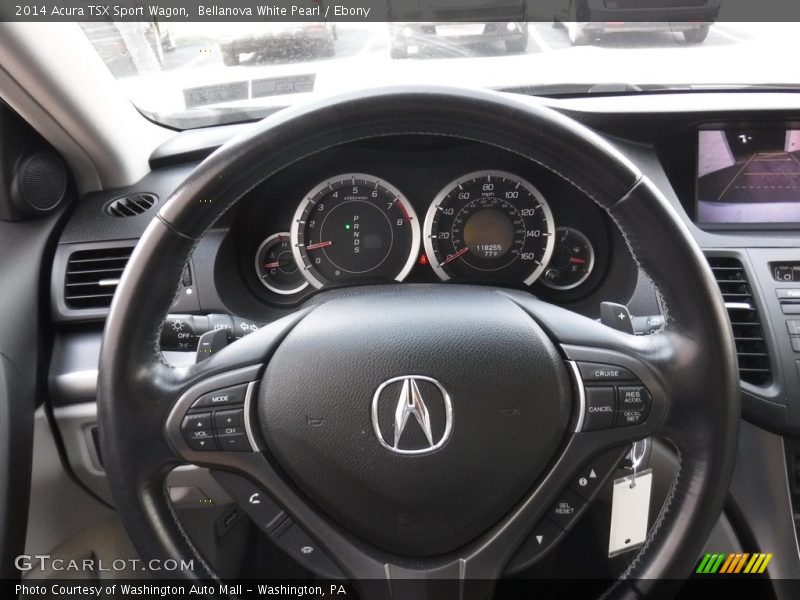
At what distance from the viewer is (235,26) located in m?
1.96

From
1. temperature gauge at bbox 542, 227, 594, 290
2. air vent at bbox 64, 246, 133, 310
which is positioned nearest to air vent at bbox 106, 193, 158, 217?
air vent at bbox 64, 246, 133, 310

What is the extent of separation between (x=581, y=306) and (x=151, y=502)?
121cm

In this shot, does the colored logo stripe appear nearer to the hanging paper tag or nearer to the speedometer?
the hanging paper tag

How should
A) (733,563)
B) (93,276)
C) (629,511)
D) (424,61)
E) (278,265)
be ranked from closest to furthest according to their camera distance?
(629,511) < (733,563) < (93,276) < (278,265) < (424,61)

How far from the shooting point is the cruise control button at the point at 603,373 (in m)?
1.16

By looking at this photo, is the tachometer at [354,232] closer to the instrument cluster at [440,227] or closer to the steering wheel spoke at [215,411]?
the instrument cluster at [440,227]

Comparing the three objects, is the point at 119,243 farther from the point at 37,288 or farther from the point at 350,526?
the point at 350,526

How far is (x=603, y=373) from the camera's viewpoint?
3.84 ft

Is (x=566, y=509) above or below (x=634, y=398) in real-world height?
below

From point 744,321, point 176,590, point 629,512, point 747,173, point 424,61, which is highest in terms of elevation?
point 424,61

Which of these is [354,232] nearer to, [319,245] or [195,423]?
[319,245]

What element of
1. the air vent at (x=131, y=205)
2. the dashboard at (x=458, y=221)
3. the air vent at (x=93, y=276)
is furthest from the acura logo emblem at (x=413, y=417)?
the air vent at (x=131, y=205)

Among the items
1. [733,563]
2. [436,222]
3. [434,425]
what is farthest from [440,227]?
[733,563]

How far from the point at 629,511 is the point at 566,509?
16 centimetres
